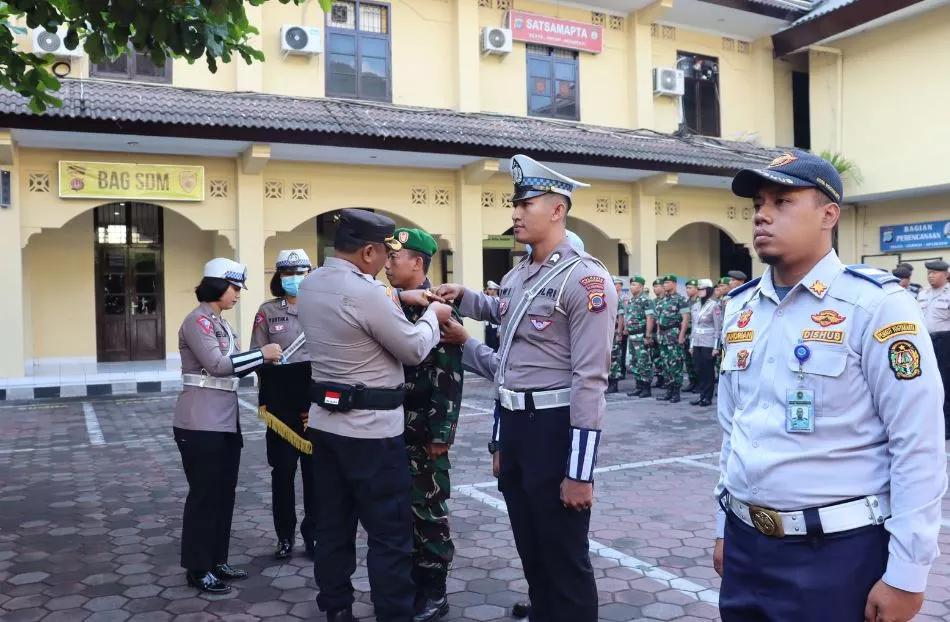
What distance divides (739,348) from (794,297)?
21cm

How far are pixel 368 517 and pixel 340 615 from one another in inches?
18.6

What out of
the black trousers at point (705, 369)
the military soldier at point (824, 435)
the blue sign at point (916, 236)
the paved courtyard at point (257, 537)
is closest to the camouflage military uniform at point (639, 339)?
the black trousers at point (705, 369)

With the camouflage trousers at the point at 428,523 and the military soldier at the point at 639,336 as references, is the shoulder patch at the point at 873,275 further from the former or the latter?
the military soldier at the point at 639,336

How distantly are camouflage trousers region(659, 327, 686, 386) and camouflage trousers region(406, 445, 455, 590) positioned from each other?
8166mm

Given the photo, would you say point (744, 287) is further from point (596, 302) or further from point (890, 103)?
point (890, 103)

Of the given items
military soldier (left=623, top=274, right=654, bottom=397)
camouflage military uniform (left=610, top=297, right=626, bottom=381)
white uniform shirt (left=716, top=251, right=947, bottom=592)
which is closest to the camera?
white uniform shirt (left=716, top=251, right=947, bottom=592)

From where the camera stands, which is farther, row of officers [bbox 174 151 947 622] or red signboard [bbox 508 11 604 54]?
red signboard [bbox 508 11 604 54]

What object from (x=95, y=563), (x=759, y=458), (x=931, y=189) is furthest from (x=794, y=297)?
(x=931, y=189)

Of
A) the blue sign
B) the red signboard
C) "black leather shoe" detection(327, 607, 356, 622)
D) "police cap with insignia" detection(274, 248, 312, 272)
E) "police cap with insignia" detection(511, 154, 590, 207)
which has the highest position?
the red signboard

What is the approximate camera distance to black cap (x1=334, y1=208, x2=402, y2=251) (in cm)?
337

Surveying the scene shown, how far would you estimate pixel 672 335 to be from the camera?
11789mm

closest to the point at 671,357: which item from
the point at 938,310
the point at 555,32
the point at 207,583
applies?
the point at 938,310

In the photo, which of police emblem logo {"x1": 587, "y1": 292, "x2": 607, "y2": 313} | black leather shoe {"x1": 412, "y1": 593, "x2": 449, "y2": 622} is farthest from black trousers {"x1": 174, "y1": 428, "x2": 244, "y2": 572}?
police emblem logo {"x1": 587, "y1": 292, "x2": 607, "y2": 313}

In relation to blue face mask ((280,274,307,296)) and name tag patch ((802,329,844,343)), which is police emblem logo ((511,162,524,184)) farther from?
blue face mask ((280,274,307,296))
